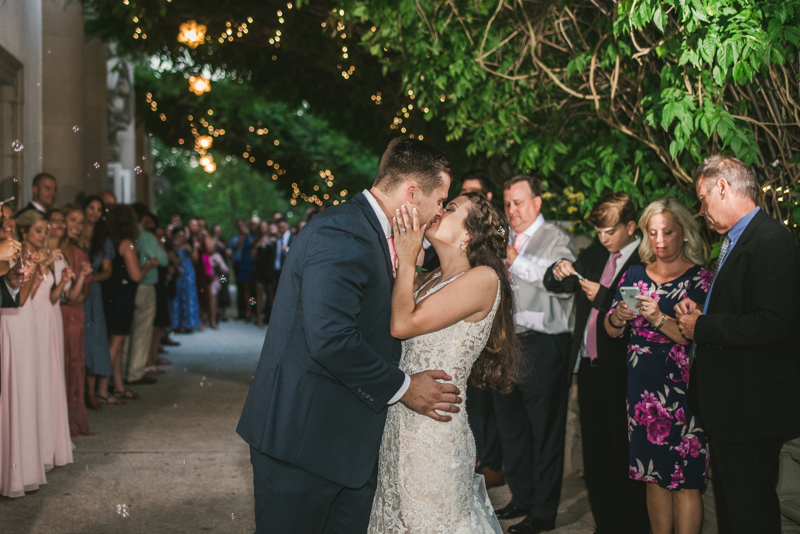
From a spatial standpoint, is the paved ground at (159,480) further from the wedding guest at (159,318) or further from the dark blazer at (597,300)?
the wedding guest at (159,318)

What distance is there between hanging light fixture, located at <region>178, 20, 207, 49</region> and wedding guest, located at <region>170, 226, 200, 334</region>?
124 inches

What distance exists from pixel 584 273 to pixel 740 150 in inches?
44.2

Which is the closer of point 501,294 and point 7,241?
point 501,294

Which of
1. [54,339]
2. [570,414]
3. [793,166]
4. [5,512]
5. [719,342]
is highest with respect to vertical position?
[793,166]

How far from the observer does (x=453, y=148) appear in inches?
374

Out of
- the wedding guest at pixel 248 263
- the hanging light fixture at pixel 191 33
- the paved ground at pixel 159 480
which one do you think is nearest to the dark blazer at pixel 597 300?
the paved ground at pixel 159 480

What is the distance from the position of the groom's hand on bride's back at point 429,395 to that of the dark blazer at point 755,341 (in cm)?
124

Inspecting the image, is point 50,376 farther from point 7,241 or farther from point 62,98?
point 62,98

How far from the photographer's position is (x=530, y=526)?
13.8 ft

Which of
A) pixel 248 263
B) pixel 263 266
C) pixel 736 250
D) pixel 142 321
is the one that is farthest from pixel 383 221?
pixel 248 263

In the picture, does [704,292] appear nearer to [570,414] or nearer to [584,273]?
[584,273]

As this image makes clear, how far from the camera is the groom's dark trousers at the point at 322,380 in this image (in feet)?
7.39

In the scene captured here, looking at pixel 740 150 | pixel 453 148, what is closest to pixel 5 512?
pixel 740 150

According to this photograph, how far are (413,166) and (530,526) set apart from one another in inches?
104
